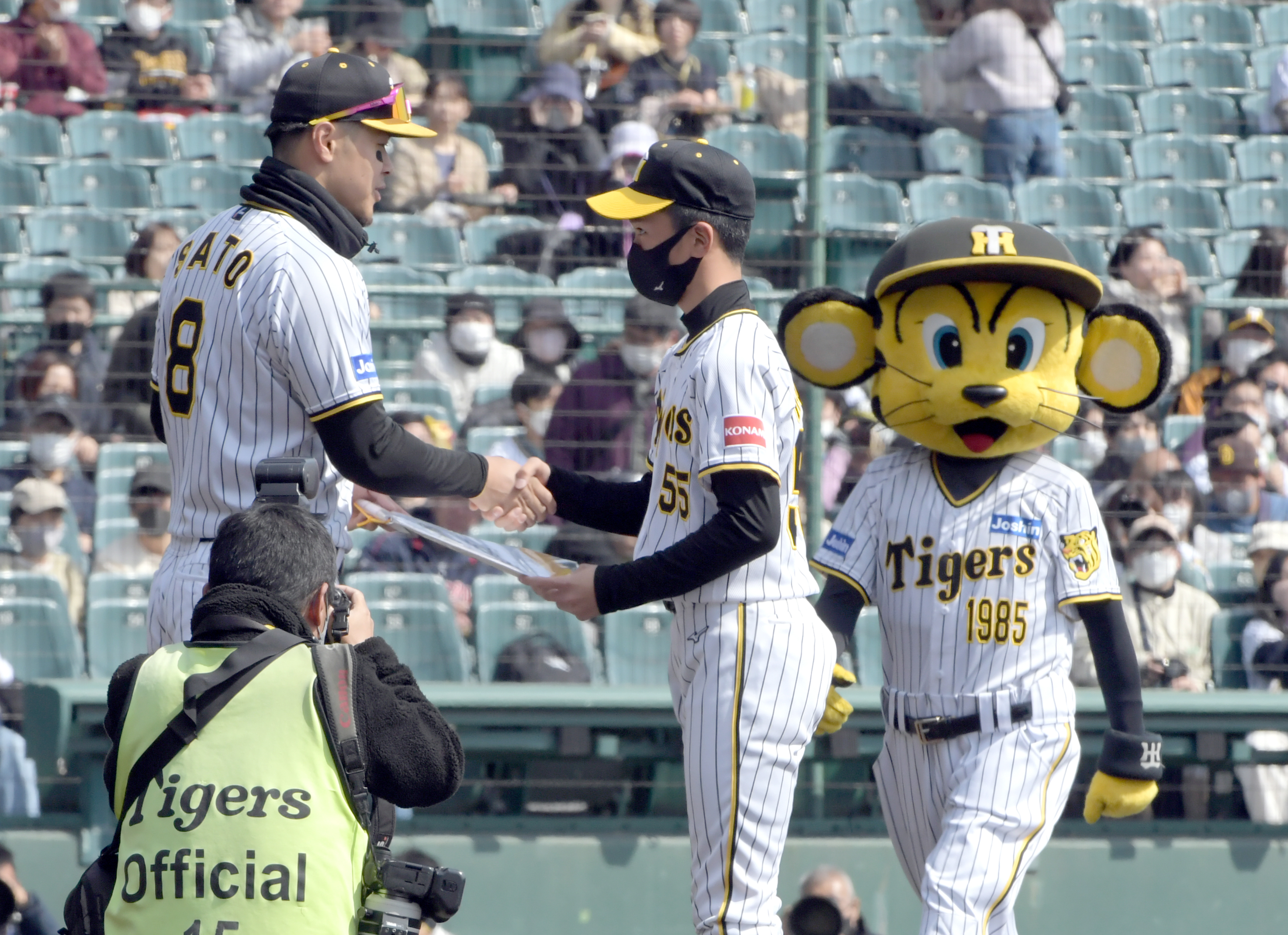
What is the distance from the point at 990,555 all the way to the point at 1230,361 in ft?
10.4

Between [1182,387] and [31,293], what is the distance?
167 inches

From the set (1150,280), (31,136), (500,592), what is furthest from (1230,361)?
(31,136)

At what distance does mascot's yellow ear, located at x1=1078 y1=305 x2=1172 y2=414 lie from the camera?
11.1 feet

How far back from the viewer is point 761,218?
6258 mm

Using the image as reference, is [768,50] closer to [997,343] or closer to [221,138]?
[221,138]

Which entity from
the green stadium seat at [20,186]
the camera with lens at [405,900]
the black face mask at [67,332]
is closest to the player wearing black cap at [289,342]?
the camera with lens at [405,900]

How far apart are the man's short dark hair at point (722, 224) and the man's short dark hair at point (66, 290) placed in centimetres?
321

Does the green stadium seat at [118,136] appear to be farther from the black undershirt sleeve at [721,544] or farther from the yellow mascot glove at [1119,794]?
the yellow mascot glove at [1119,794]

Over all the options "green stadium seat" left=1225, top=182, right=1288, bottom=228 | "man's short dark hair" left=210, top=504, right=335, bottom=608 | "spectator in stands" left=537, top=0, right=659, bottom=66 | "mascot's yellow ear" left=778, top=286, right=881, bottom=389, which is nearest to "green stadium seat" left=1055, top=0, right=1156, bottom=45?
"green stadium seat" left=1225, top=182, right=1288, bottom=228

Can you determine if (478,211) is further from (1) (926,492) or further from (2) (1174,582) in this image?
(1) (926,492)

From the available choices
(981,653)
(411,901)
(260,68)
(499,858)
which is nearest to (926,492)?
(981,653)

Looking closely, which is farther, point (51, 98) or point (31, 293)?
point (51, 98)

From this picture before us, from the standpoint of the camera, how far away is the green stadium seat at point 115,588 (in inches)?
197

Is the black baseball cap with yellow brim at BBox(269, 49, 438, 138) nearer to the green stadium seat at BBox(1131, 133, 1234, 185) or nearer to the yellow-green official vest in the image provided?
the yellow-green official vest
